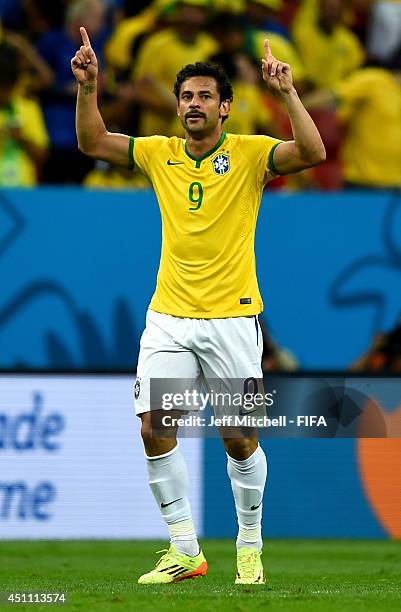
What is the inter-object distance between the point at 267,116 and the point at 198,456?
381 cm

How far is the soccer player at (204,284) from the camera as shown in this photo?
6.83 m

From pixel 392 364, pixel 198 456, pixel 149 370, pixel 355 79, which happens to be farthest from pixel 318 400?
pixel 355 79

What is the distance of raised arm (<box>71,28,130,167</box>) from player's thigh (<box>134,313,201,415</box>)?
2.96ft

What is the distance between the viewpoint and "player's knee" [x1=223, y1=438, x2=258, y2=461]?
6797mm

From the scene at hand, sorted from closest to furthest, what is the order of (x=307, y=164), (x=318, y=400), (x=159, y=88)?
(x=307, y=164) → (x=318, y=400) → (x=159, y=88)

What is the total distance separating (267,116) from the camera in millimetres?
12633

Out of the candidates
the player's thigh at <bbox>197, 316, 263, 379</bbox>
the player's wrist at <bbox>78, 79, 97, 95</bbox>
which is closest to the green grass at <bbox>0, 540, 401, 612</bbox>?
the player's thigh at <bbox>197, 316, 263, 379</bbox>

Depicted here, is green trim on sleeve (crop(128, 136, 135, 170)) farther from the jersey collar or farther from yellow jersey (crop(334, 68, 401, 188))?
yellow jersey (crop(334, 68, 401, 188))

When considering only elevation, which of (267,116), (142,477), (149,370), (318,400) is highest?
(267,116)

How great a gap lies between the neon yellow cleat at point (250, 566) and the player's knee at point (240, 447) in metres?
0.46

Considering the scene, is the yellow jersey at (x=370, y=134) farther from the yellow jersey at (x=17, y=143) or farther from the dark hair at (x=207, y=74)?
the dark hair at (x=207, y=74)

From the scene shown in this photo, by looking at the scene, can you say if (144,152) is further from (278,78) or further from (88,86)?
(278,78)

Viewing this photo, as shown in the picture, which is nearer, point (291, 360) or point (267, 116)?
point (291, 360)

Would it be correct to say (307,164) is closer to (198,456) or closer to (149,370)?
(149,370)
